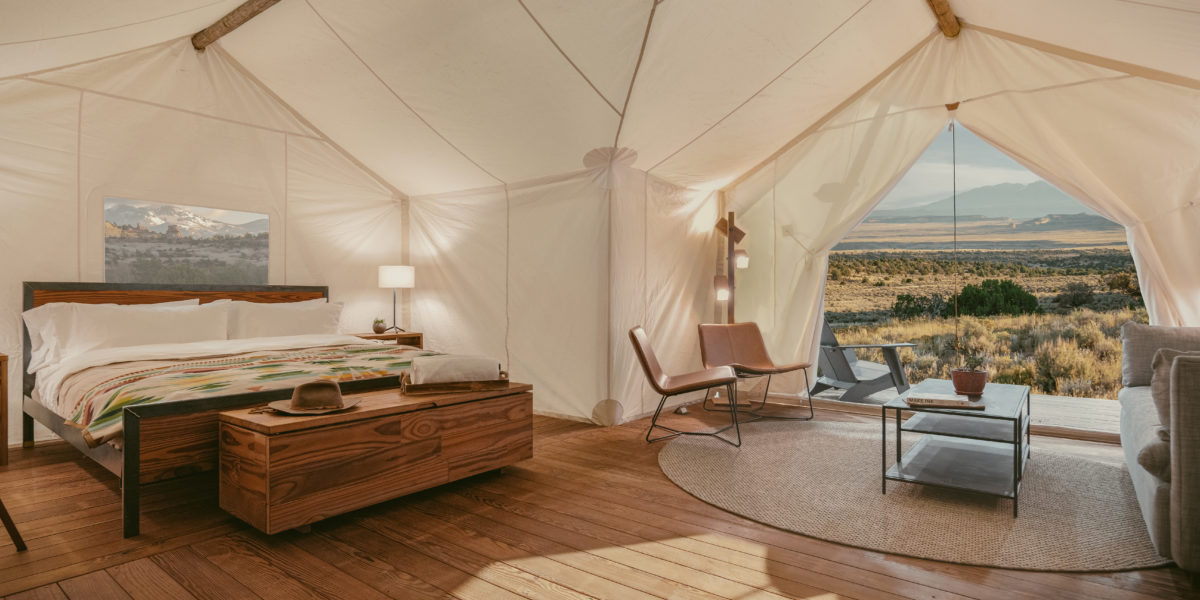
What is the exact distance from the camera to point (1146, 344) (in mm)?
3244

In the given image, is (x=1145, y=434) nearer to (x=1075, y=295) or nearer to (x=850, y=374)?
(x=850, y=374)

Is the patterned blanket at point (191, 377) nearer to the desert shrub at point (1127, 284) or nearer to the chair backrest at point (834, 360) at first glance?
the chair backrest at point (834, 360)

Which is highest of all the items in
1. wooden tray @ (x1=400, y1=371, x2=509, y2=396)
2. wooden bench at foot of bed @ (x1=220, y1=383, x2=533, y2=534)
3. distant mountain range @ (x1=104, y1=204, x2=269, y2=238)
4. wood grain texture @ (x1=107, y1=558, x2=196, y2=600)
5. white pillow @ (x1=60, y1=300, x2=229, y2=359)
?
distant mountain range @ (x1=104, y1=204, x2=269, y2=238)

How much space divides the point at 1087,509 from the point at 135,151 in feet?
19.1

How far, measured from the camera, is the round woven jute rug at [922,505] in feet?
6.86

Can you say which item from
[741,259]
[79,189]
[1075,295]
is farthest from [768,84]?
[79,189]

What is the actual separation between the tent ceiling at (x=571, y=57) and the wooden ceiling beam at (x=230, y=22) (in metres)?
0.08

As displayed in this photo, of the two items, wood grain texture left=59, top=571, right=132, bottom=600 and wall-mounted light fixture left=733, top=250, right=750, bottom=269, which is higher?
wall-mounted light fixture left=733, top=250, right=750, bottom=269

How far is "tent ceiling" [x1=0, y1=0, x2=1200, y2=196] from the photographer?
10.1 ft

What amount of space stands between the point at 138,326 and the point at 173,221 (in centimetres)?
98

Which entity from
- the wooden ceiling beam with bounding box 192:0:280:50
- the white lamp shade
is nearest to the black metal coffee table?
the white lamp shade

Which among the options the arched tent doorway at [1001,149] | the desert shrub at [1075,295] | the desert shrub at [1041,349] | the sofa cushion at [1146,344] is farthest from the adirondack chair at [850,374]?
the desert shrub at [1075,295]

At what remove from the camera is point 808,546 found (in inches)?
85.2

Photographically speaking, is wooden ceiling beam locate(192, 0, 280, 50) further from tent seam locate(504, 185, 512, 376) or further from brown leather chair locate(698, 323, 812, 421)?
brown leather chair locate(698, 323, 812, 421)
